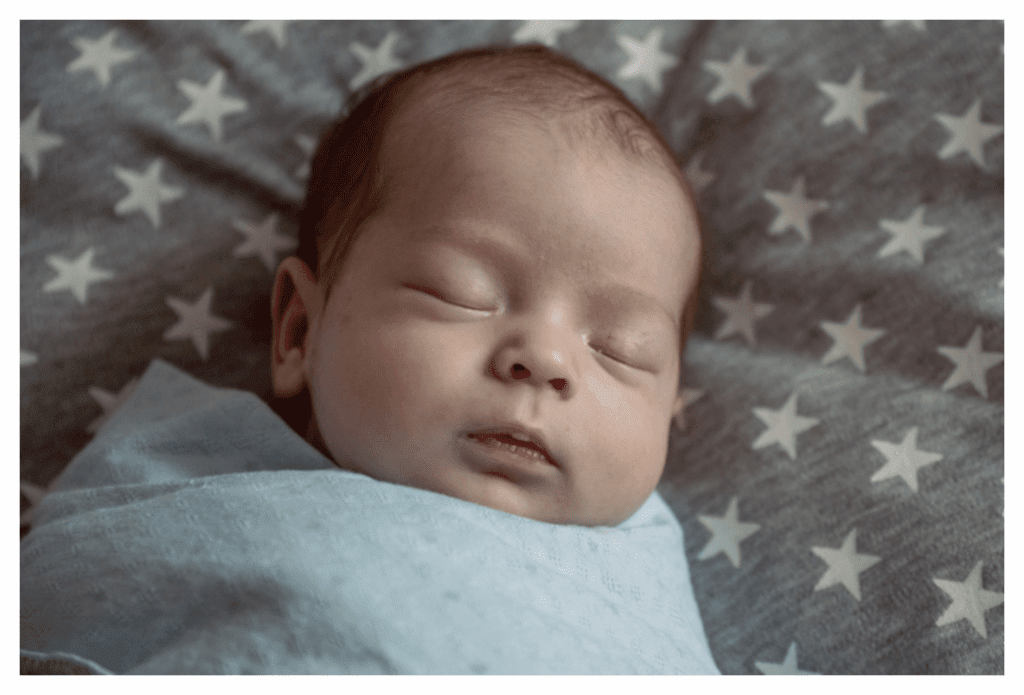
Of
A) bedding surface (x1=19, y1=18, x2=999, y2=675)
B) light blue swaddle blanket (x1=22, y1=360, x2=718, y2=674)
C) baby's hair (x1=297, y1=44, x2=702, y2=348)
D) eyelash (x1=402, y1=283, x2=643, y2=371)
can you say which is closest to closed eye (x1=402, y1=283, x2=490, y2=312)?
eyelash (x1=402, y1=283, x2=643, y2=371)

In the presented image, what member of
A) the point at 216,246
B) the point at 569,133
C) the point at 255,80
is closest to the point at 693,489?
the point at 569,133

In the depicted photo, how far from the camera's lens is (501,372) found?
954mm

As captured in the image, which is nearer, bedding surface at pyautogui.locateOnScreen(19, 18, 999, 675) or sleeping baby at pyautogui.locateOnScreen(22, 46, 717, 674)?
sleeping baby at pyautogui.locateOnScreen(22, 46, 717, 674)

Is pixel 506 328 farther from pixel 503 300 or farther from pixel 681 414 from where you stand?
pixel 681 414

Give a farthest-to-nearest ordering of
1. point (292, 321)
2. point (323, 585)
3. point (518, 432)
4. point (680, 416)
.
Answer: point (680, 416) → point (292, 321) → point (518, 432) → point (323, 585)

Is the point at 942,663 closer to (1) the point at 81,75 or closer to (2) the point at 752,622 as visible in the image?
(2) the point at 752,622

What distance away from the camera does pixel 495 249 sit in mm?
1015

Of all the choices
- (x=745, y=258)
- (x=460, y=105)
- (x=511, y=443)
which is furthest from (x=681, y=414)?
(x=460, y=105)

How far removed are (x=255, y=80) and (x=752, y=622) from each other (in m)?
1.32

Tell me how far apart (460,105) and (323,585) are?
686 millimetres

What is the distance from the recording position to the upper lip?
3.11ft

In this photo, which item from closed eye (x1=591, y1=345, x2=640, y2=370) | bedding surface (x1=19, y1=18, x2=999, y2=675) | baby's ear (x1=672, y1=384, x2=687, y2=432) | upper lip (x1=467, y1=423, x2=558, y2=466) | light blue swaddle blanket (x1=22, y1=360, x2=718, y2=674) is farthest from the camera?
baby's ear (x1=672, y1=384, x2=687, y2=432)

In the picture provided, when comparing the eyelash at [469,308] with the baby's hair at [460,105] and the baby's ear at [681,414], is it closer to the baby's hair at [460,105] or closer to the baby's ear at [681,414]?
the baby's hair at [460,105]

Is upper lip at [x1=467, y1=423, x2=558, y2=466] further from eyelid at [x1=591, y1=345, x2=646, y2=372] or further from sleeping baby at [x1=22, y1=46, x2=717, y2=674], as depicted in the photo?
eyelid at [x1=591, y1=345, x2=646, y2=372]
